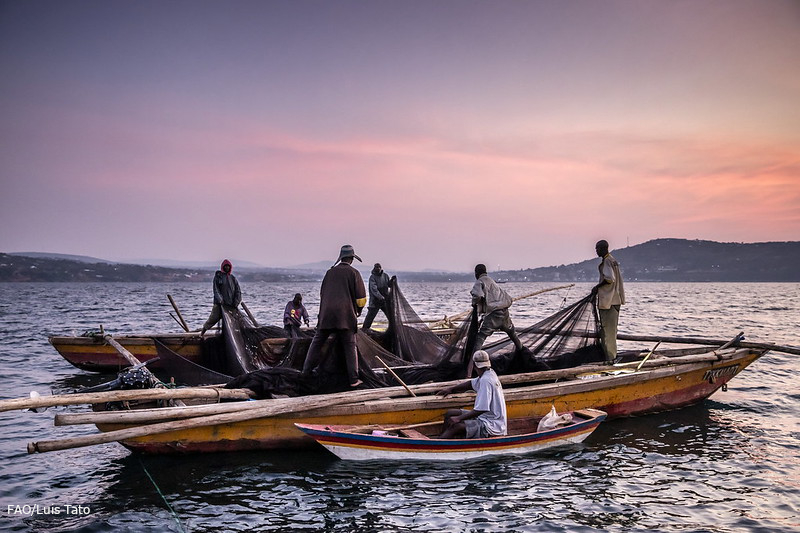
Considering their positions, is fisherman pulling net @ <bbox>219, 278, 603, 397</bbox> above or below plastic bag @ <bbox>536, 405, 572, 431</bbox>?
above

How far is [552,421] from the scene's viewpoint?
8.51 meters

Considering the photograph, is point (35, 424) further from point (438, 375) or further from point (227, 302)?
point (438, 375)

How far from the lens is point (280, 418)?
7859 millimetres

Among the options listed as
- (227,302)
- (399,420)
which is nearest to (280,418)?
(399,420)

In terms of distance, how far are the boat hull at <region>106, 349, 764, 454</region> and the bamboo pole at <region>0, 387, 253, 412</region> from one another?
396 millimetres

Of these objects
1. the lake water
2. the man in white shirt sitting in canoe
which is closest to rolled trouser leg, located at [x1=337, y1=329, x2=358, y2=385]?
the lake water

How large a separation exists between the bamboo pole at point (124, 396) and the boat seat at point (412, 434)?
94.9 inches

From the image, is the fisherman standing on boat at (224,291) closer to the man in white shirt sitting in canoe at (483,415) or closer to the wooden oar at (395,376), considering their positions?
the wooden oar at (395,376)

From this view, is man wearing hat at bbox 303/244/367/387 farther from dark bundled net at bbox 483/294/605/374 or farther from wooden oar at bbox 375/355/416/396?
dark bundled net at bbox 483/294/605/374

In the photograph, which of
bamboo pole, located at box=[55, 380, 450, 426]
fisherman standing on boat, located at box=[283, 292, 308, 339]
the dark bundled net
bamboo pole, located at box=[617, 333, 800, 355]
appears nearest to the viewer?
bamboo pole, located at box=[55, 380, 450, 426]

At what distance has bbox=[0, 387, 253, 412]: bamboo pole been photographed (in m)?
6.37

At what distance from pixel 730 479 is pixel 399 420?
15.6ft

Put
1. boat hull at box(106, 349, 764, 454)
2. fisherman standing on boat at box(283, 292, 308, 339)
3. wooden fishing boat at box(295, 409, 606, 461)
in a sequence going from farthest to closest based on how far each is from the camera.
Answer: fisherman standing on boat at box(283, 292, 308, 339)
boat hull at box(106, 349, 764, 454)
wooden fishing boat at box(295, 409, 606, 461)

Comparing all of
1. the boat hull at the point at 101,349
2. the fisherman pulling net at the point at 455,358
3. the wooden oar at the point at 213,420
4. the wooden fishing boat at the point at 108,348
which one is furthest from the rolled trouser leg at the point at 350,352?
the boat hull at the point at 101,349
